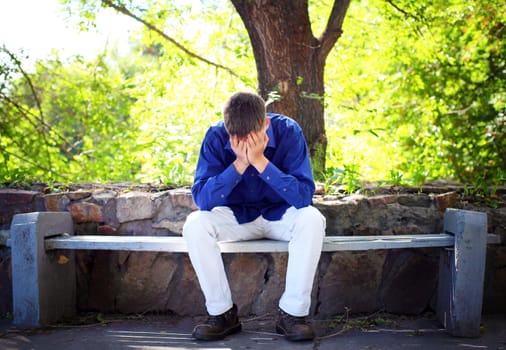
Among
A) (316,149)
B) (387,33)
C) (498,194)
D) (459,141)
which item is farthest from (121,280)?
(387,33)

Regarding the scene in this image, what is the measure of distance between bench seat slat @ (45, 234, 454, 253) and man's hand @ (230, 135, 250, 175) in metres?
0.43

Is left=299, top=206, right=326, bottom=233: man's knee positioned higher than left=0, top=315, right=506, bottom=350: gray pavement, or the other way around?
left=299, top=206, right=326, bottom=233: man's knee

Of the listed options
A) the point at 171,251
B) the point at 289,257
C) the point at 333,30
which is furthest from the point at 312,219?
the point at 333,30

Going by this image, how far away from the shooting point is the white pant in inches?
114

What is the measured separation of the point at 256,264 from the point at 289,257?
71cm

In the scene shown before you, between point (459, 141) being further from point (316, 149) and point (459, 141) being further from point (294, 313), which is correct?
point (294, 313)

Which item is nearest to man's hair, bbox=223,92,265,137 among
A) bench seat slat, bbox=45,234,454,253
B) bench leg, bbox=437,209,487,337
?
bench seat slat, bbox=45,234,454,253

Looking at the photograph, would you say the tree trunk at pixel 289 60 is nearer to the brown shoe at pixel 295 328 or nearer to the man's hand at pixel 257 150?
the man's hand at pixel 257 150

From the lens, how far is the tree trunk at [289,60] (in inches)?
196

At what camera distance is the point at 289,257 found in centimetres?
295

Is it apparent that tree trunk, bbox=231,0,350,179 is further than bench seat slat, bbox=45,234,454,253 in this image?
Yes

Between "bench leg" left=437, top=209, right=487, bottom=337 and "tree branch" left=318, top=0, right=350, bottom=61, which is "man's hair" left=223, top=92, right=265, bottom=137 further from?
"tree branch" left=318, top=0, right=350, bottom=61

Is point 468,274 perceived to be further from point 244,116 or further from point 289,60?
point 289,60

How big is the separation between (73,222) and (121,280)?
507mm
